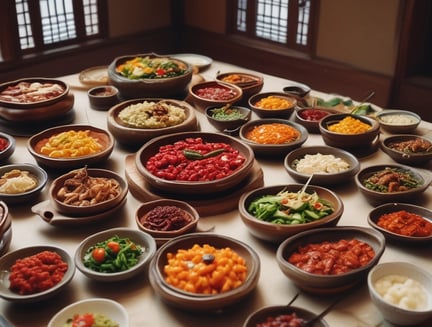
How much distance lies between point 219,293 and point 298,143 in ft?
5.36

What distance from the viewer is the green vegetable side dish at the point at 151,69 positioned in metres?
4.57

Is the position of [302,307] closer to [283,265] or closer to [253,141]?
[283,265]

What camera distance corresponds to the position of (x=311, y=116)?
429cm

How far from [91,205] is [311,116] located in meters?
1.93

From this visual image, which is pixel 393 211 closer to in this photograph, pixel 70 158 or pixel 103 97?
pixel 70 158

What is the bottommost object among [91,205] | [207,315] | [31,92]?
[207,315]

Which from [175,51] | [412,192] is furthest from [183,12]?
[412,192]

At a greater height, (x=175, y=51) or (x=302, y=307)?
(x=302, y=307)

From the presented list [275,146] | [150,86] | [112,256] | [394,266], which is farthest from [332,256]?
[150,86]

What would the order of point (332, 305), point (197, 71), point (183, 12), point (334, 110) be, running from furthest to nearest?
point (183, 12) < point (197, 71) < point (334, 110) < point (332, 305)

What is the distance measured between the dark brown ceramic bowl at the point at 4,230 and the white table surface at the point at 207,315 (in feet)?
0.18

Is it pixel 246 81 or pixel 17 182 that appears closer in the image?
pixel 17 182

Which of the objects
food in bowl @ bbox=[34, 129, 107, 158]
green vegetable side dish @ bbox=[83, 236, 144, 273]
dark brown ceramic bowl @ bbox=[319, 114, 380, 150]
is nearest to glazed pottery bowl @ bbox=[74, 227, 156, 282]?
green vegetable side dish @ bbox=[83, 236, 144, 273]

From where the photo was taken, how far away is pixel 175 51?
8289 mm
